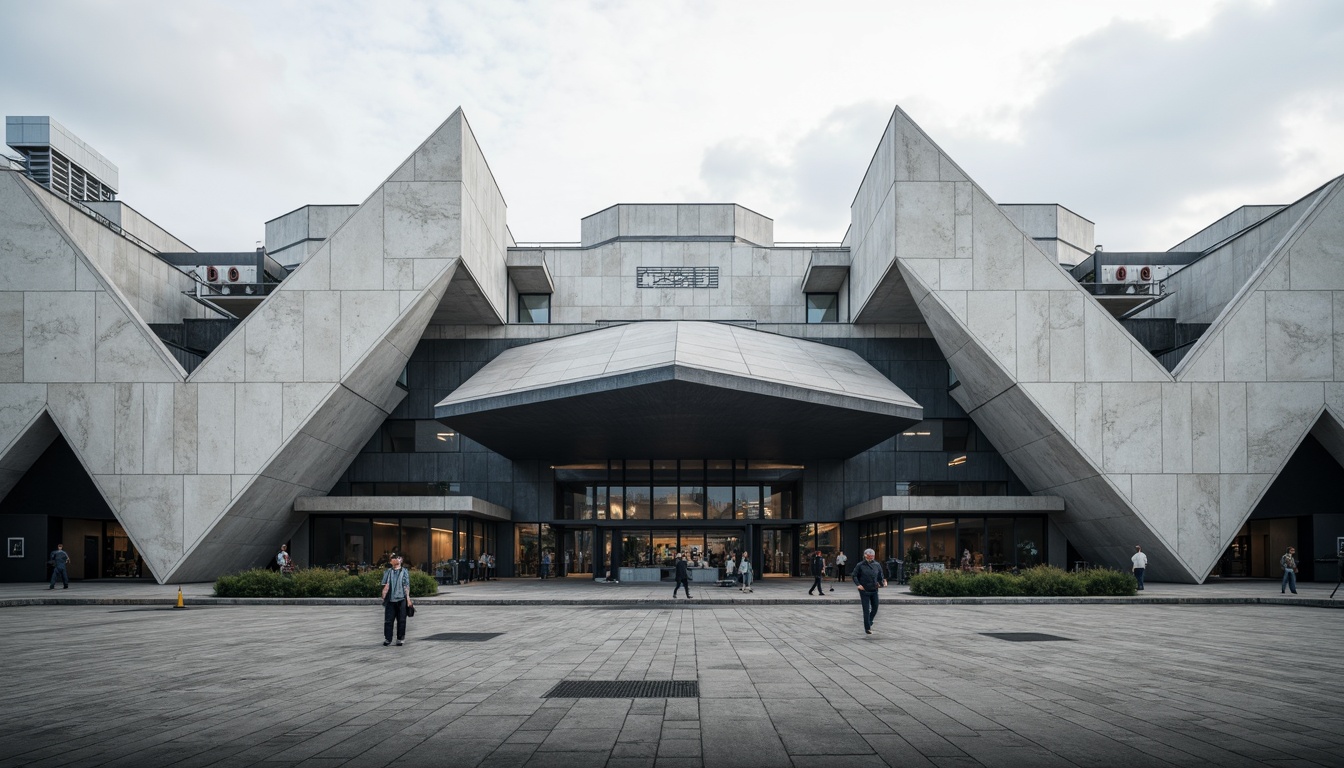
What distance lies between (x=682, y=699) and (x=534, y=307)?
119 feet

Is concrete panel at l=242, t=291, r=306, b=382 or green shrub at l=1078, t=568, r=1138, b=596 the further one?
concrete panel at l=242, t=291, r=306, b=382

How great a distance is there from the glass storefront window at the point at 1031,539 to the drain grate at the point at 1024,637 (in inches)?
882

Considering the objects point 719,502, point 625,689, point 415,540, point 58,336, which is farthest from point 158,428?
point 625,689

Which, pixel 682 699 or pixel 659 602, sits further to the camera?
pixel 659 602

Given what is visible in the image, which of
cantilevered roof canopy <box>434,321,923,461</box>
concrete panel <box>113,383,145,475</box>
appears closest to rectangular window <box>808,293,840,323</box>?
cantilevered roof canopy <box>434,321,923,461</box>

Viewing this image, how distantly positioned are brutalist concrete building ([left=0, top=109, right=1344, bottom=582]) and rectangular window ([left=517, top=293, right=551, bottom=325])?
2.81 meters

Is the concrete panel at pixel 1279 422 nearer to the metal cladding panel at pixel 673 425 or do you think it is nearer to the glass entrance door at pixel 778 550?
the metal cladding panel at pixel 673 425

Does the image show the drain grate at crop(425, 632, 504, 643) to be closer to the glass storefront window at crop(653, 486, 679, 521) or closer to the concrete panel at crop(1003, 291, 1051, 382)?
the concrete panel at crop(1003, 291, 1051, 382)

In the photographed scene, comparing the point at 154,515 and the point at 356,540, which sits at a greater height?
the point at 154,515

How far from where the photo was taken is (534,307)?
44125 mm

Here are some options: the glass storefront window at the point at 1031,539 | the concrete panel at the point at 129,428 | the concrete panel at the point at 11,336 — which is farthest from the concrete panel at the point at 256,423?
the glass storefront window at the point at 1031,539

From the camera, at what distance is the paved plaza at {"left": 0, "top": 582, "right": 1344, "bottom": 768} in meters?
6.84

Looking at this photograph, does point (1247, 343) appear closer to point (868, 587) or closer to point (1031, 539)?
point (1031, 539)

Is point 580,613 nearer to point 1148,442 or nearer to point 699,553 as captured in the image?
point 699,553
